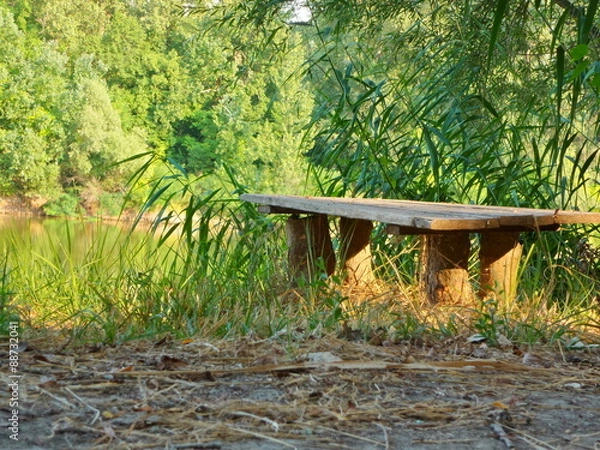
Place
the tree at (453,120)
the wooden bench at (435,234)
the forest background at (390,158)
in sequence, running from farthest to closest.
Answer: the tree at (453,120) → the forest background at (390,158) → the wooden bench at (435,234)

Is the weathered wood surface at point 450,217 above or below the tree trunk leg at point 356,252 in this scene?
above

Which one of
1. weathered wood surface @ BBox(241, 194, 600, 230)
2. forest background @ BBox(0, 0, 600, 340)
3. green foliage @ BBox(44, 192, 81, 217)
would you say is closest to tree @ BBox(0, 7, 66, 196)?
green foliage @ BBox(44, 192, 81, 217)

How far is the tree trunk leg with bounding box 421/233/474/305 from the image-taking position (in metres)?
3.20

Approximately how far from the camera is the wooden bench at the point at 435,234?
275 cm

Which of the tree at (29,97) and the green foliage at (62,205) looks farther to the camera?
the tree at (29,97)

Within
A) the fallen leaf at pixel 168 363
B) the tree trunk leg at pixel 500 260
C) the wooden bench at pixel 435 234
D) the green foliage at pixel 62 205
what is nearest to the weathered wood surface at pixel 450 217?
the wooden bench at pixel 435 234

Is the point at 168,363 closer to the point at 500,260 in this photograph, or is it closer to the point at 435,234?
the point at 435,234

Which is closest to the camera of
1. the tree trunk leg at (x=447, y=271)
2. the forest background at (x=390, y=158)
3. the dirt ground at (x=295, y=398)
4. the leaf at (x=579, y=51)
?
the dirt ground at (x=295, y=398)

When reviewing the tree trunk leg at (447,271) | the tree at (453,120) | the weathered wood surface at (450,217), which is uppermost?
the tree at (453,120)

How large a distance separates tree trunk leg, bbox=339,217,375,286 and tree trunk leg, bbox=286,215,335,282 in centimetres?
11

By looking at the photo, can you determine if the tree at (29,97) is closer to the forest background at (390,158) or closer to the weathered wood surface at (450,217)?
the forest background at (390,158)

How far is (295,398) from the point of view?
66.0 inches

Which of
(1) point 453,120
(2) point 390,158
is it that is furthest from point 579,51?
(2) point 390,158

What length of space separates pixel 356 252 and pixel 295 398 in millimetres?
2036
